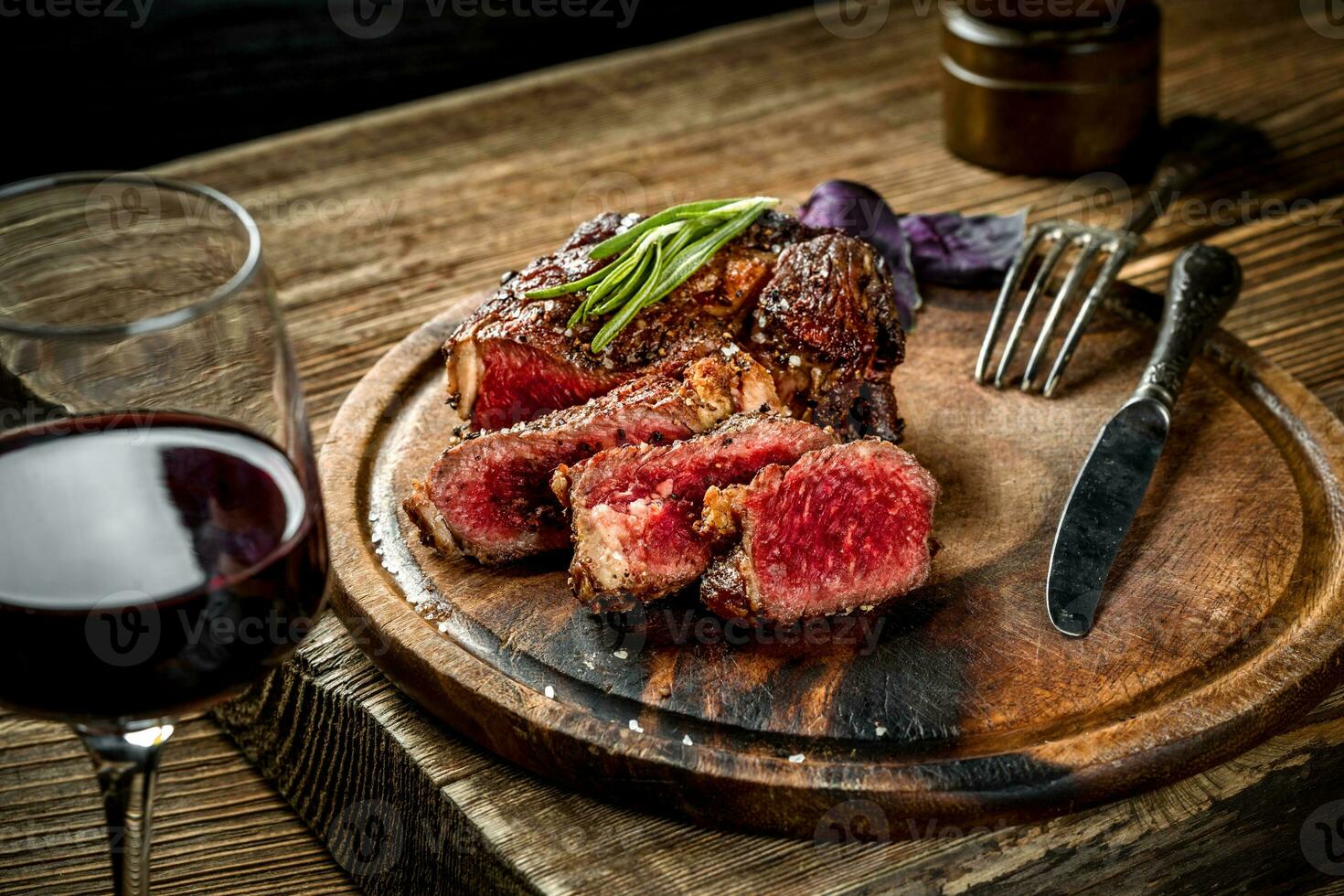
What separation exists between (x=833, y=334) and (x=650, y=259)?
0.39 meters

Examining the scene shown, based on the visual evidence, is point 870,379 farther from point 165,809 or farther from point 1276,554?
point 165,809

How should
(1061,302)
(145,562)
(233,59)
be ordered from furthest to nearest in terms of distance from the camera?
(233,59) → (1061,302) → (145,562)

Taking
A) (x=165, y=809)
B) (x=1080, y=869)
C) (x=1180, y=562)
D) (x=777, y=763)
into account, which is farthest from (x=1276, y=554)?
(x=165, y=809)

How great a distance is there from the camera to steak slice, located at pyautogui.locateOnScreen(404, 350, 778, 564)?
244cm

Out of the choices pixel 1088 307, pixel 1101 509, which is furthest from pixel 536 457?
pixel 1088 307

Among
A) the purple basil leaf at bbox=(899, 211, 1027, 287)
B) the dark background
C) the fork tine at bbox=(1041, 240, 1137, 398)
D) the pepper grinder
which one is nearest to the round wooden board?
the fork tine at bbox=(1041, 240, 1137, 398)

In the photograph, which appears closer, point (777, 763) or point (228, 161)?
point (777, 763)

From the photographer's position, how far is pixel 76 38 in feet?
18.0

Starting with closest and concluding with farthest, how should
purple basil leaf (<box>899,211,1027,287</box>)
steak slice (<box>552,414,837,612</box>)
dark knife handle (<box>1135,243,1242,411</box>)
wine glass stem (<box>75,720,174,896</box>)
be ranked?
wine glass stem (<box>75,720,174,896</box>)
steak slice (<box>552,414,837,612</box>)
dark knife handle (<box>1135,243,1242,411</box>)
purple basil leaf (<box>899,211,1027,287</box>)

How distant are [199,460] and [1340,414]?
8.23 feet

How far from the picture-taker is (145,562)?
5.39ft

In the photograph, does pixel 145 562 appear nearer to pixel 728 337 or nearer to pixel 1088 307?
pixel 728 337

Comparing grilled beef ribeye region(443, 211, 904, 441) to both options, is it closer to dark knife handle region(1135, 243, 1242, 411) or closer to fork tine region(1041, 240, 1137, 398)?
fork tine region(1041, 240, 1137, 398)

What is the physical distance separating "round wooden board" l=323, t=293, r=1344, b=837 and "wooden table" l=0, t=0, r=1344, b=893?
0.08 m
